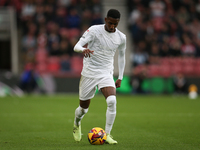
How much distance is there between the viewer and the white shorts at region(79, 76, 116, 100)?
700 centimetres

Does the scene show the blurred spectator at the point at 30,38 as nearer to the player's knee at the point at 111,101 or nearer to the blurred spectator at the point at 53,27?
the blurred spectator at the point at 53,27

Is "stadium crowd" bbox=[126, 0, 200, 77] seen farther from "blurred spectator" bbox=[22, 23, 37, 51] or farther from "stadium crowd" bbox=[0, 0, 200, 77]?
"blurred spectator" bbox=[22, 23, 37, 51]

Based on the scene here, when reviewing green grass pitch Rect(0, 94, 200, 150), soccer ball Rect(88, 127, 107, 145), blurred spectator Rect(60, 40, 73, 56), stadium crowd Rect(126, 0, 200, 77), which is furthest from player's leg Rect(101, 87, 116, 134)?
blurred spectator Rect(60, 40, 73, 56)

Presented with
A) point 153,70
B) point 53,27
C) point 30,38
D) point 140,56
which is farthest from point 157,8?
point 30,38

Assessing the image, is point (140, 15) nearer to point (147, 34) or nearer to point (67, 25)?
point (147, 34)

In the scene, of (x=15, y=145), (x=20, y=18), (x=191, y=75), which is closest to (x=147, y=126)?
(x=15, y=145)

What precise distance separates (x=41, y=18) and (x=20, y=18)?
131 centimetres

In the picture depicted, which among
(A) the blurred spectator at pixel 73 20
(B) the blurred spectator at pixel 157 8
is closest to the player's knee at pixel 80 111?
(A) the blurred spectator at pixel 73 20

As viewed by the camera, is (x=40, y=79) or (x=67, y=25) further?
(x=67, y=25)

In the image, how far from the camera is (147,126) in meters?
9.77

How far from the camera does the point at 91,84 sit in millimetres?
7105

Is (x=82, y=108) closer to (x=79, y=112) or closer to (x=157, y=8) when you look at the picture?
(x=79, y=112)

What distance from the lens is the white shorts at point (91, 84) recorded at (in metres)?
7.00

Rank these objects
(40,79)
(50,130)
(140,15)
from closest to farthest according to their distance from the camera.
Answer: (50,130) < (40,79) < (140,15)
